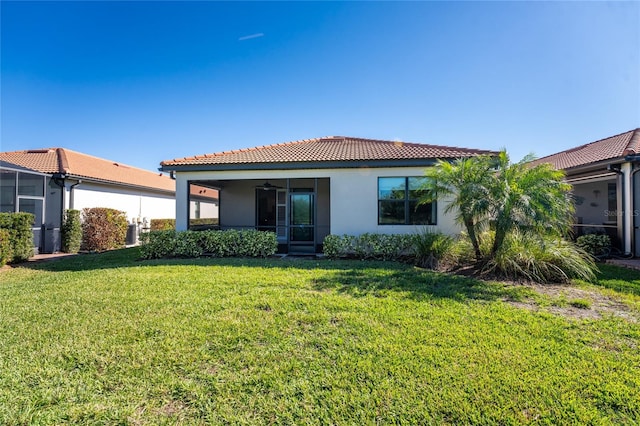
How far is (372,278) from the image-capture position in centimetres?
671

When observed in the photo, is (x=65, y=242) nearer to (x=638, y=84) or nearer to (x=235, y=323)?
(x=235, y=323)

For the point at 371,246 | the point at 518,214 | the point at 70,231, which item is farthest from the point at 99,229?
the point at 518,214

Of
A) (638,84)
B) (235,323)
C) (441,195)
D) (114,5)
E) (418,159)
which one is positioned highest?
(114,5)

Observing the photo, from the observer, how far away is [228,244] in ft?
33.5

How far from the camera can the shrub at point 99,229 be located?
42.5 feet

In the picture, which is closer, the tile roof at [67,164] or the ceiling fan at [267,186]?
the tile roof at [67,164]

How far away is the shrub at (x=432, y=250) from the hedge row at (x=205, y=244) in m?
5.04

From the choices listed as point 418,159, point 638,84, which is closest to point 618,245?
point 638,84

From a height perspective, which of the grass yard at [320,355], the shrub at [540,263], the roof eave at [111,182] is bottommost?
the grass yard at [320,355]

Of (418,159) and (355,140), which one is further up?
(355,140)

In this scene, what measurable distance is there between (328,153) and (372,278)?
6.25m

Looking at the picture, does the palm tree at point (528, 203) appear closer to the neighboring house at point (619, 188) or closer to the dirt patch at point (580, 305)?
the dirt patch at point (580, 305)

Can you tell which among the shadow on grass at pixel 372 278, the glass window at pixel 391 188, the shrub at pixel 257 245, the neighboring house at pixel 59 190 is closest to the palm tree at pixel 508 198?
the shadow on grass at pixel 372 278

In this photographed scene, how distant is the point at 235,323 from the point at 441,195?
288 inches
